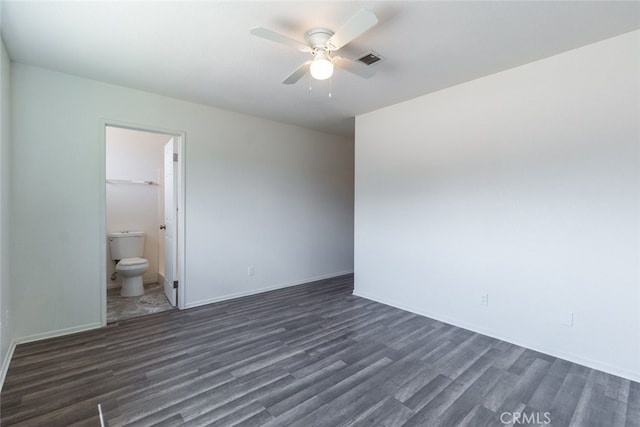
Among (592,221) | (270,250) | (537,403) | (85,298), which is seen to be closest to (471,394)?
(537,403)

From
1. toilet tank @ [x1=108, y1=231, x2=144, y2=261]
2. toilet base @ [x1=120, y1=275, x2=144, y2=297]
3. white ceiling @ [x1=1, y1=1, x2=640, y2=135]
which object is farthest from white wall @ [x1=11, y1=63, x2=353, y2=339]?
toilet tank @ [x1=108, y1=231, x2=144, y2=261]

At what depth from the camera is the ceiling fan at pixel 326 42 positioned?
1753 mm

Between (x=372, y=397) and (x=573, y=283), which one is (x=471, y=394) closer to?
(x=372, y=397)

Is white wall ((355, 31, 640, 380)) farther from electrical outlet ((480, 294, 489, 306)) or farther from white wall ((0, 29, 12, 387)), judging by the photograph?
white wall ((0, 29, 12, 387))

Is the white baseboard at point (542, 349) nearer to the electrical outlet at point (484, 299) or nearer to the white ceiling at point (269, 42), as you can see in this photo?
the electrical outlet at point (484, 299)

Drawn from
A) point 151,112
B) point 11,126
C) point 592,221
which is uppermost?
point 151,112

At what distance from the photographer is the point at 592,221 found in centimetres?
232

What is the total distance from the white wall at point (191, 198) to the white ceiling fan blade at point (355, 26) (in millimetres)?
2353

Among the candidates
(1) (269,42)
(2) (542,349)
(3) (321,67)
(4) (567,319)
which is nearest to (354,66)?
(3) (321,67)

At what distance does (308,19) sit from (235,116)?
2249 mm

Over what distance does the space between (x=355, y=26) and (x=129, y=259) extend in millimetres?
4118

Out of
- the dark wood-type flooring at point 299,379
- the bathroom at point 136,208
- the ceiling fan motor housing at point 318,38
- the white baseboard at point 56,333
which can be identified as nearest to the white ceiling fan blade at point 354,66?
the ceiling fan motor housing at point 318,38

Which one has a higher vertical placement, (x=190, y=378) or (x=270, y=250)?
(x=270, y=250)

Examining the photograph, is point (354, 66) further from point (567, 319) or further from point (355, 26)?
point (567, 319)
